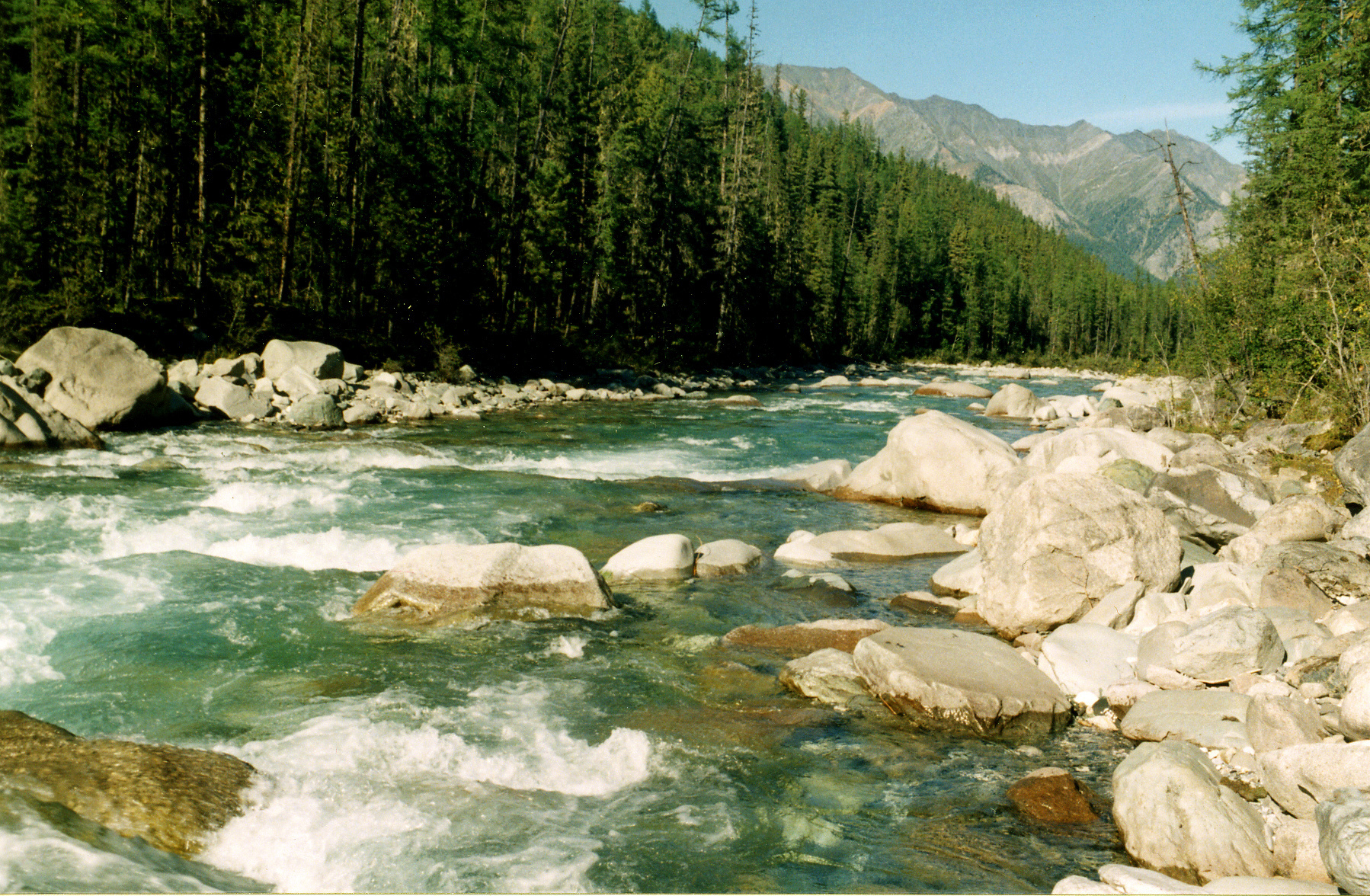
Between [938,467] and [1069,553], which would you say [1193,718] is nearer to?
[1069,553]

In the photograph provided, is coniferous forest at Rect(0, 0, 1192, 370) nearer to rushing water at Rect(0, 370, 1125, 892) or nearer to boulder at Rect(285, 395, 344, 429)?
boulder at Rect(285, 395, 344, 429)

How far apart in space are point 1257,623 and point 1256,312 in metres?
13.4

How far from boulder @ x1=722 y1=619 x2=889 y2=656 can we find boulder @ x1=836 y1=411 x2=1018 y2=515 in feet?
20.0

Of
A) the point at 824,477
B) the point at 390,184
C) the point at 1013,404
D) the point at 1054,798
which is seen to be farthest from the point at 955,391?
the point at 1054,798

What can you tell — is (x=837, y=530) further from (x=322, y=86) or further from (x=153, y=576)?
(x=322, y=86)

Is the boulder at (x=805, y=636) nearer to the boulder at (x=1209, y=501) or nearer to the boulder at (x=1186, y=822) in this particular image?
the boulder at (x=1186, y=822)

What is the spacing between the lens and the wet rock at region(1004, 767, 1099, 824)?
5.00 metres

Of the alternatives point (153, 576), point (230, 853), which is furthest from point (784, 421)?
point (230, 853)

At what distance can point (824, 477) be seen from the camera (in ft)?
49.4

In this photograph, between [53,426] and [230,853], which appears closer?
[230,853]

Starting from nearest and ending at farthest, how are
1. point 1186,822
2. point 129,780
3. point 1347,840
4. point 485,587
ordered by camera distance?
1. point 1347,840
2. point 129,780
3. point 1186,822
4. point 485,587

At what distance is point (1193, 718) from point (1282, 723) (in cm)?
71

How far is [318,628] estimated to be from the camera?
7.44 meters

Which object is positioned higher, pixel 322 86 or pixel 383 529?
pixel 322 86
